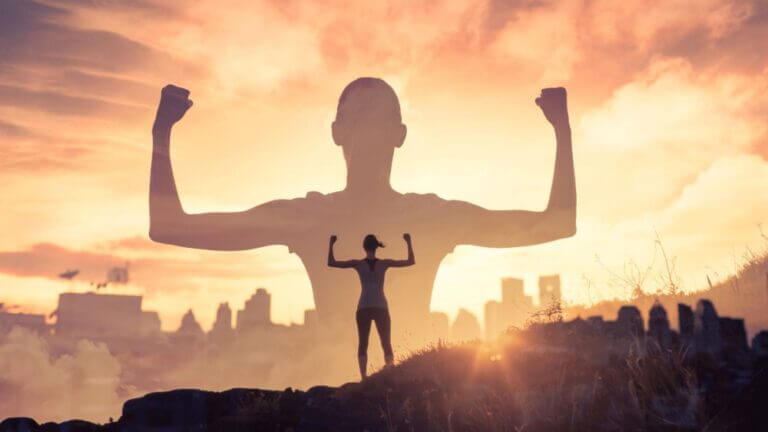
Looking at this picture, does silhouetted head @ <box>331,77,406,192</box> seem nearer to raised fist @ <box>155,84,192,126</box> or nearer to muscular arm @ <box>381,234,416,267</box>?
raised fist @ <box>155,84,192,126</box>

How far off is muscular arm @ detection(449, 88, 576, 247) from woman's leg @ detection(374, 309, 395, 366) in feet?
11.9

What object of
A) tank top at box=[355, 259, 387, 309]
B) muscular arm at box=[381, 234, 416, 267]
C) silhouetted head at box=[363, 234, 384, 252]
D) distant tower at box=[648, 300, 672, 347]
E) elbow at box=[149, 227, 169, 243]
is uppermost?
elbow at box=[149, 227, 169, 243]

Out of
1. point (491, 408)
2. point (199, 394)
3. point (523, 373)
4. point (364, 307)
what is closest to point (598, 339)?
point (523, 373)

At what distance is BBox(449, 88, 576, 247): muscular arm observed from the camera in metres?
11.1

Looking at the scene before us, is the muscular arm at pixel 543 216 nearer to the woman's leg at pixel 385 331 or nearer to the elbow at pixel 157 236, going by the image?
the woman's leg at pixel 385 331

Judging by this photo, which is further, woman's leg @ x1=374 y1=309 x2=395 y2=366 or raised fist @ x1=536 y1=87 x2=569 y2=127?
raised fist @ x1=536 y1=87 x2=569 y2=127

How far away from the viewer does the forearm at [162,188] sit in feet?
35.9

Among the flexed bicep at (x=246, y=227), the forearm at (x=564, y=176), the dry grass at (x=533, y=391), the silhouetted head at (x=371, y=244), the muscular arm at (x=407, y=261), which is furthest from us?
the flexed bicep at (x=246, y=227)

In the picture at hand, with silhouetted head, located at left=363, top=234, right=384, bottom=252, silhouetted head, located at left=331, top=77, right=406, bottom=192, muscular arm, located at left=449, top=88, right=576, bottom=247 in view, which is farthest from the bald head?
silhouetted head, located at left=363, top=234, right=384, bottom=252

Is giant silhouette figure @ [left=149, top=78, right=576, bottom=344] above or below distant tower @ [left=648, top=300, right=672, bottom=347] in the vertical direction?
above

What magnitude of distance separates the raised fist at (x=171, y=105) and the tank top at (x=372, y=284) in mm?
4472

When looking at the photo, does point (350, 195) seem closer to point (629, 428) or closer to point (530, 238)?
point (530, 238)

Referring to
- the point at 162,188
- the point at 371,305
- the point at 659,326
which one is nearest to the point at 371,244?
the point at 371,305

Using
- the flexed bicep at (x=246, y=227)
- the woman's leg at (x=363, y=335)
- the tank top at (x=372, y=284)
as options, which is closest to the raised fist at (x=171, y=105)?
the flexed bicep at (x=246, y=227)
